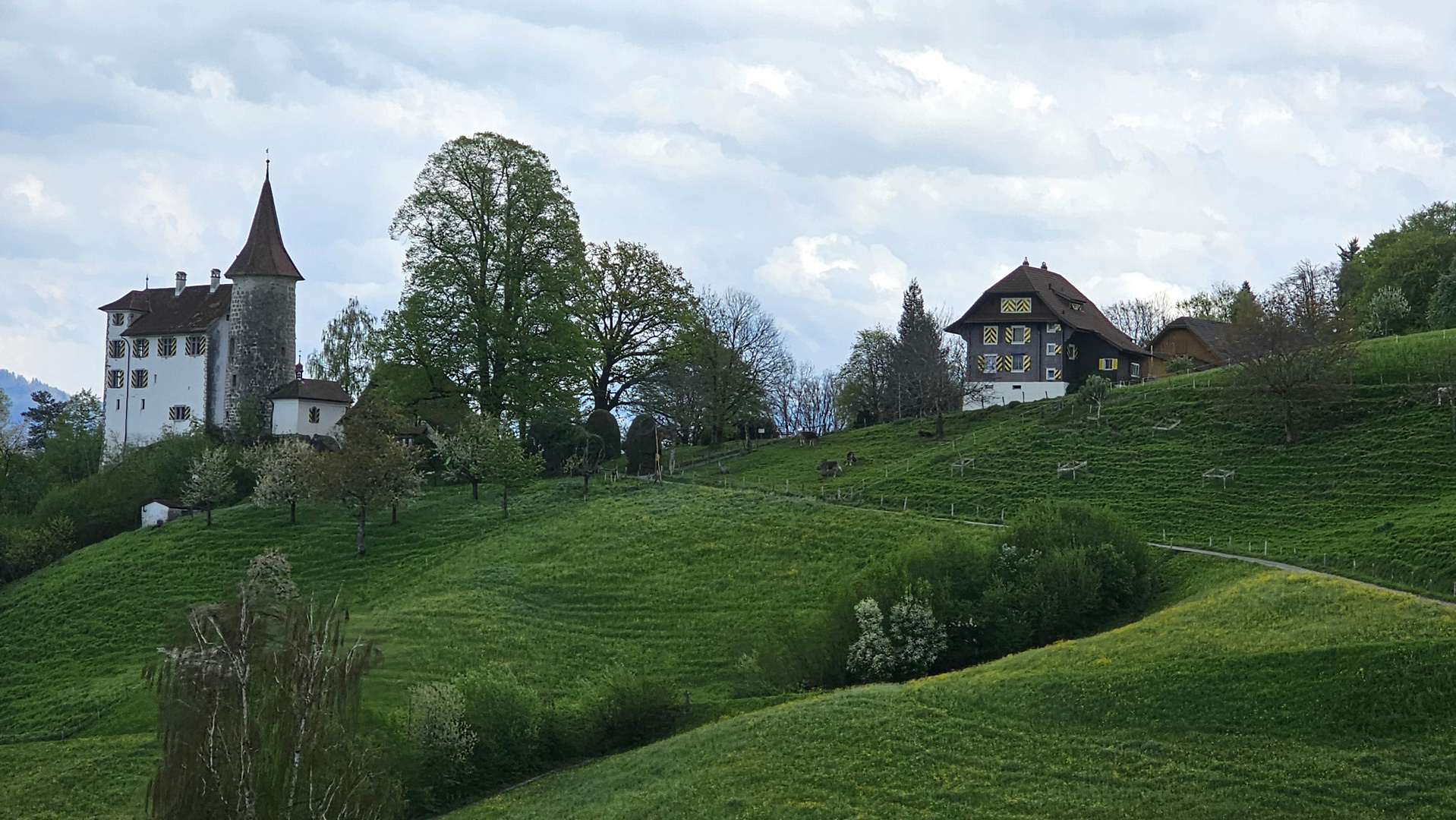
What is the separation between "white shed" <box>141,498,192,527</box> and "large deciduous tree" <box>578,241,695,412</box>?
2630 centimetres

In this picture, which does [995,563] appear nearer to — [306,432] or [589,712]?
[589,712]

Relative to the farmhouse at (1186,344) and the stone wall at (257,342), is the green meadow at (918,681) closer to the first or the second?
the stone wall at (257,342)

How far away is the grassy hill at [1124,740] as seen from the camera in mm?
29938

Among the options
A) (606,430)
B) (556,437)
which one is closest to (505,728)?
(556,437)

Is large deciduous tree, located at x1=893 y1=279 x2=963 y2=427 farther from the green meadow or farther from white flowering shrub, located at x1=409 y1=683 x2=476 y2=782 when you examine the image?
white flowering shrub, located at x1=409 y1=683 x2=476 y2=782

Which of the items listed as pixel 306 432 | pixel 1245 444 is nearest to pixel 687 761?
pixel 1245 444

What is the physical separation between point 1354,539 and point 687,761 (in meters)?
27.8

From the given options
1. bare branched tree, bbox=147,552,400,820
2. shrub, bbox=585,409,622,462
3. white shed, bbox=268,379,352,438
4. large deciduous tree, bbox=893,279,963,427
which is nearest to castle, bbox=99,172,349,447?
white shed, bbox=268,379,352,438

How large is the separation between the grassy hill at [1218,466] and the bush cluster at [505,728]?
22.4m

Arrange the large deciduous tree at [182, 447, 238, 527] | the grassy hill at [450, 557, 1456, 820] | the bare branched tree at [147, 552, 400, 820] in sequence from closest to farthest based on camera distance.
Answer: the bare branched tree at [147, 552, 400, 820] < the grassy hill at [450, 557, 1456, 820] < the large deciduous tree at [182, 447, 238, 527]

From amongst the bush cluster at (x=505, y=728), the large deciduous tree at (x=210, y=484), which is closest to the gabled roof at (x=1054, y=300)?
the large deciduous tree at (x=210, y=484)

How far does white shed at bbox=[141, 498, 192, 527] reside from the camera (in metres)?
69.9

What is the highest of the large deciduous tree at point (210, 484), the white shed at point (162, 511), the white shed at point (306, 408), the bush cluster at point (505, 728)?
the white shed at point (306, 408)

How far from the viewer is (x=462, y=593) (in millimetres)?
52969
